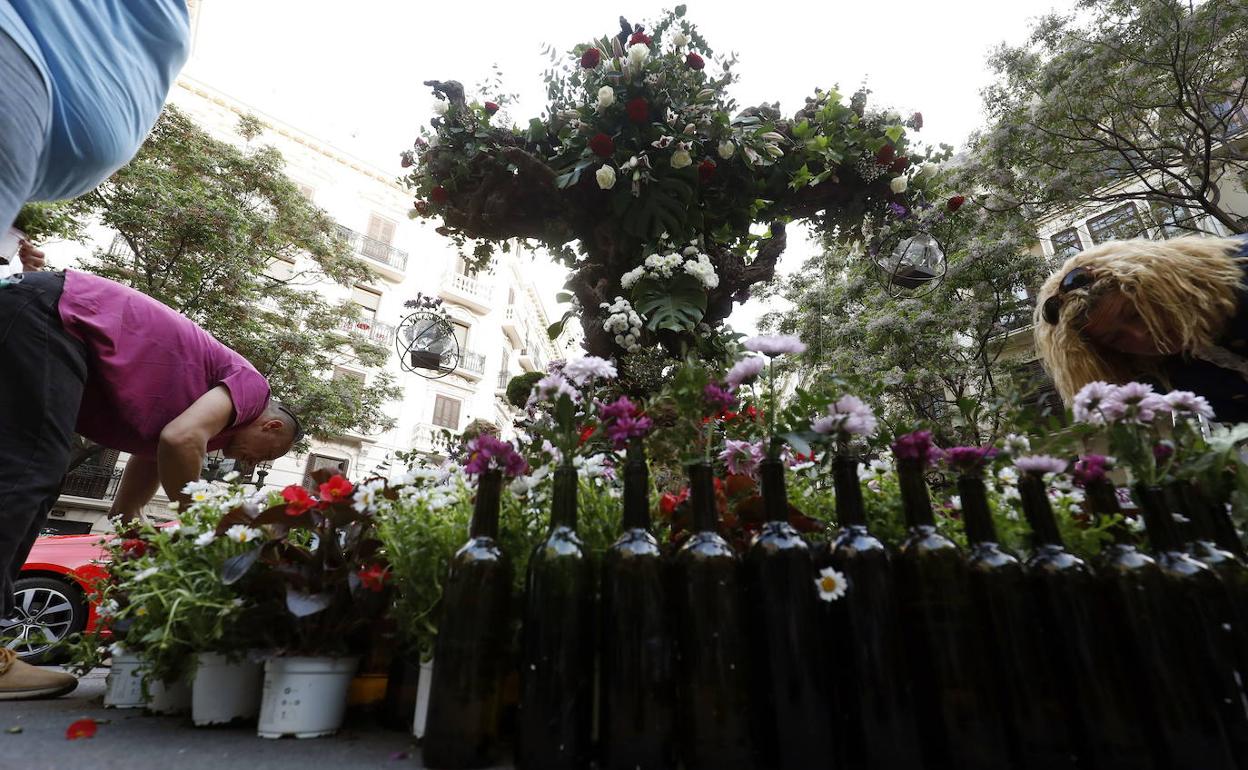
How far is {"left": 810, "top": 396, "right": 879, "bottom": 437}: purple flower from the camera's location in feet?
3.07

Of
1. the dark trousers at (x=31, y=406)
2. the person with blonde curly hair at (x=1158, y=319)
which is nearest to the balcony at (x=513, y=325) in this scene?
the dark trousers at (x=31, y=406)

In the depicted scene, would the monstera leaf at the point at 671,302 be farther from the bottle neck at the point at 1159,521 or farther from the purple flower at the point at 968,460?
the bottle neck at the point at 1159,521

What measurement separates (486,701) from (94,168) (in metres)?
1.52

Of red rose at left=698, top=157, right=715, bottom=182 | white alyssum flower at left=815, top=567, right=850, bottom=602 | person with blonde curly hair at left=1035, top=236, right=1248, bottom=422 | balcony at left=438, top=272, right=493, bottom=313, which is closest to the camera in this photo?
white alyssum flower at left=815, top=567, right=850, bottom=602

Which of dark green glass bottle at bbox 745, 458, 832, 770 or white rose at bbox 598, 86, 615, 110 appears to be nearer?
dark green glass bottle at bbox 745, 458, 832, 770

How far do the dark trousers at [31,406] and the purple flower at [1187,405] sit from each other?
2.48 meters

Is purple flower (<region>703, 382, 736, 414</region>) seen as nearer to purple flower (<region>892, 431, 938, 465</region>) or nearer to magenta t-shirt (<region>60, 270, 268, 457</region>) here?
purple flower (<region>892, 431, 938, 465</region>)

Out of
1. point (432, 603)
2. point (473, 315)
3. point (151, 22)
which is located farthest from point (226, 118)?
point (432, 603)

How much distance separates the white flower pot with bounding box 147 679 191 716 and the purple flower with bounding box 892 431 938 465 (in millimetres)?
1558

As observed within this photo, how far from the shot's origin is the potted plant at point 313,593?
42.7 inches

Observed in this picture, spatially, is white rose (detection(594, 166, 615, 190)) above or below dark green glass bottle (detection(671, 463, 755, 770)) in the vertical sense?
above

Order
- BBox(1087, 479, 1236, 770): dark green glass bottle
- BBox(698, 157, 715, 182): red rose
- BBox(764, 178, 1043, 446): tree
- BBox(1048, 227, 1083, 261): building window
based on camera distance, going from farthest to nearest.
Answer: BBox(1048, 227, 1083, 261): building window < BBox(764, 178, 1043, 446): tree < BBox(698, 157, 715, 182): red rose < BBox(1087, 479, 1236, 770): dark green glass bottle

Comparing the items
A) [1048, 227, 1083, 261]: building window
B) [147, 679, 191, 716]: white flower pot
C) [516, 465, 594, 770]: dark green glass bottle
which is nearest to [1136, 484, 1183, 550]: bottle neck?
[516, 465, 594, 770]: dark green glass bottle

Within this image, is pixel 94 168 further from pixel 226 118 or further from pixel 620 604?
pixel 226 118
